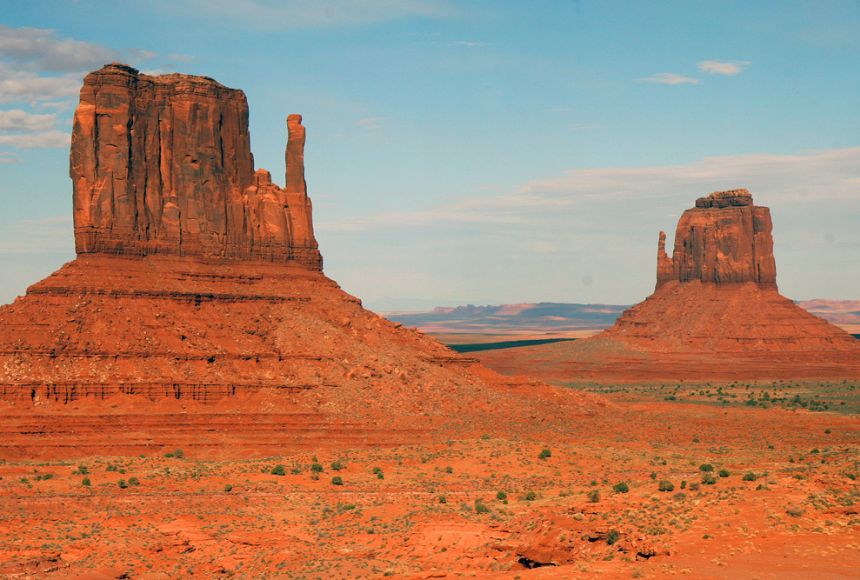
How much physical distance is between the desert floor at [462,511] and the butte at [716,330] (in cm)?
8028

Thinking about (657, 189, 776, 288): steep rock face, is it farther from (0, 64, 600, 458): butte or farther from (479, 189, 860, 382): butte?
(0, 64, 600, 458): butte

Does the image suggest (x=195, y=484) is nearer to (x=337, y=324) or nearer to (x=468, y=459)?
(x=468, y=459)

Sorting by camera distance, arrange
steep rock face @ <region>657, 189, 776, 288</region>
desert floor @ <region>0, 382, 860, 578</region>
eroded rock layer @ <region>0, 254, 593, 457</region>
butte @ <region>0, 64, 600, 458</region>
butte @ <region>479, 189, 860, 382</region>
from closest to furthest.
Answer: desert floor @ <region>0, 382, 860, 578</region>
eroded rock layer @ <region>0, 254, 593, 457</region>
butte @ <region>0, 64, 600, 458</region>
butte @ <region>479, 189, 860, 382</region>
steep rock face @ <region>657, 189, 776, 288</region>

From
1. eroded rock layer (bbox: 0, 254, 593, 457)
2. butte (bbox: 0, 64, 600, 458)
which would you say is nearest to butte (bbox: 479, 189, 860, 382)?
butte (bbox: 0, 64, 600, 458)

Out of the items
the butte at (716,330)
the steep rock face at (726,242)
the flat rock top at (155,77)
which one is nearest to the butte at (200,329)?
the flat rock top at (155,77)

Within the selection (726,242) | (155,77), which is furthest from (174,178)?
(726,242)

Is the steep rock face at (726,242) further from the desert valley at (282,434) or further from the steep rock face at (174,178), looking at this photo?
the steep rock face at (174,178)

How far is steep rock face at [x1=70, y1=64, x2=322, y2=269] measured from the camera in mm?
86188

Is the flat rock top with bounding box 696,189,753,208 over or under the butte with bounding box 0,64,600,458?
over

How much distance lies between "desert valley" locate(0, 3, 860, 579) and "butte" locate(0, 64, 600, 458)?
0.15 meters

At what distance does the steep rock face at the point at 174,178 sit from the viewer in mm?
86188

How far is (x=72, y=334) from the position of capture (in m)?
79.4

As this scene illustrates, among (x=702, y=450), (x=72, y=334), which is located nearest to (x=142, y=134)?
(x=72, y=334)

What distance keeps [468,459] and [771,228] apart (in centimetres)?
12614
